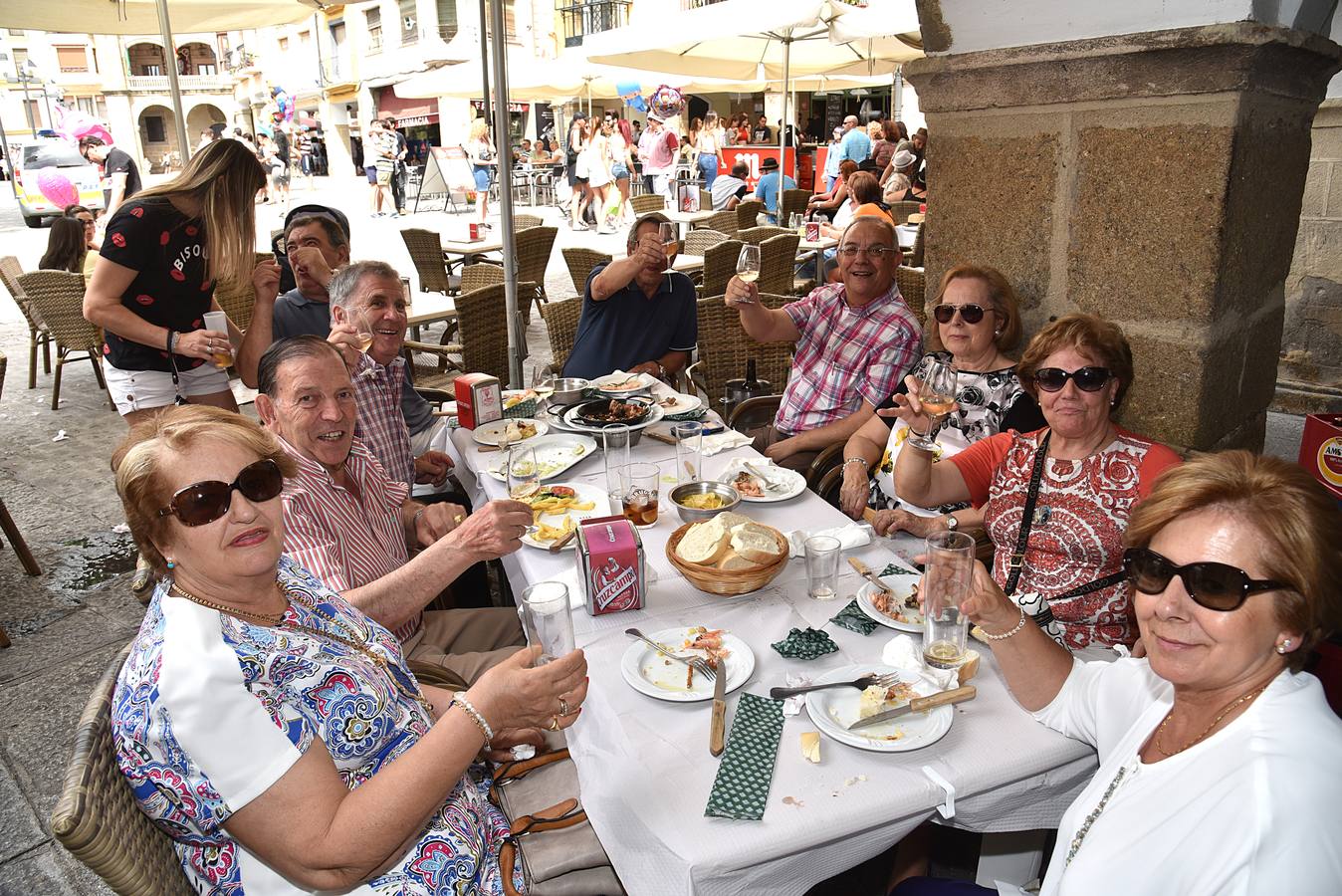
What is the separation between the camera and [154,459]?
1496mm

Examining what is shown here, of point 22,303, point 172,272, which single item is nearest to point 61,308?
point 22,303

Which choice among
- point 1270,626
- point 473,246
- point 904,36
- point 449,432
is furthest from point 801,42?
point 1270,626

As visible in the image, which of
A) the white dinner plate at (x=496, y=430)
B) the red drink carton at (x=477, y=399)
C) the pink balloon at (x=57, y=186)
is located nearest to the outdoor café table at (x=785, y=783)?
the white dinner plate at (x=496, y=430)

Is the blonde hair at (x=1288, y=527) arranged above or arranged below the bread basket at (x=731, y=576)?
above

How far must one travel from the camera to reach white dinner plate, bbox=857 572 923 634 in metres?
Answer: 1.97

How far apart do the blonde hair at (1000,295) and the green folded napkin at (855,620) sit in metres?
1.26

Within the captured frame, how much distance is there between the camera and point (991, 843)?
196 centimetres

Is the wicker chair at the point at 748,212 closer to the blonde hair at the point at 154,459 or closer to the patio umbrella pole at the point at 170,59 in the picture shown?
the patio umbrella pole at the point at 170,59

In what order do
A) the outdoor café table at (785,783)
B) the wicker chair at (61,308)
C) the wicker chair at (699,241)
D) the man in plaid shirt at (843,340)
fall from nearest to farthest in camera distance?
the outdoor café table at (785,783) < the man in plaid shirt at (843,340) < the wicker chair at (61,308) < the wicker chair at (699,241)

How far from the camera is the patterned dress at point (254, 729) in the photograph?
4.28ft

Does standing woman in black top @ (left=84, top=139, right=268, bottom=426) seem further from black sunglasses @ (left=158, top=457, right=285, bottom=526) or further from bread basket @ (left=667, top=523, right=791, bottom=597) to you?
bread basket @ (left=667, top=523, right=791, bottom=597)

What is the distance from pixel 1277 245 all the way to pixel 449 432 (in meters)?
3.10

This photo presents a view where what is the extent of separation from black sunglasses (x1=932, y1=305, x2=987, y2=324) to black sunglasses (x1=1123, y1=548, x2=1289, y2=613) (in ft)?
5.25

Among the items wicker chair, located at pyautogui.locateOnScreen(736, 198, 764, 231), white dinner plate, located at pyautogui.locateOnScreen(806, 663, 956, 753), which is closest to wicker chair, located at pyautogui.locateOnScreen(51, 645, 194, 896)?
white dinner plate, located at pyautogui.locateOnScreen(806, 663, 956, 753)
